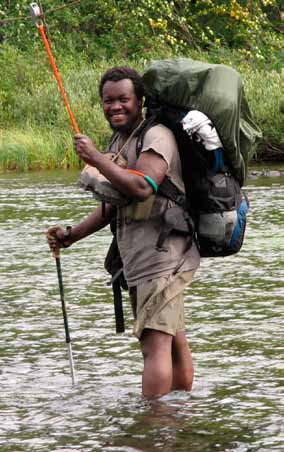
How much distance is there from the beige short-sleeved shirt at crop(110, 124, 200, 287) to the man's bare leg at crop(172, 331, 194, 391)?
0.45 m

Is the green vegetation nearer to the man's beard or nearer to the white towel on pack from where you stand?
the man's beard

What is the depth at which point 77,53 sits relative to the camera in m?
39.5

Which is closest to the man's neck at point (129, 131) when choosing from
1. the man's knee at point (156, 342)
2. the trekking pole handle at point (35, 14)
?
the trekking pole handle at point (35, 14)

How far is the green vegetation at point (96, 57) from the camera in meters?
28.6

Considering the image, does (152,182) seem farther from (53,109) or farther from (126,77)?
(53,109)

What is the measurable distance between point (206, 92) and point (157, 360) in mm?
1385

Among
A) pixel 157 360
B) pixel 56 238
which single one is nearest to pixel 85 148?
pixel 56 238

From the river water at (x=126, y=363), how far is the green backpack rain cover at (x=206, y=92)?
1358 millimetres

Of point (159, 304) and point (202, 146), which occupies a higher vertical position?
point (202, 146)

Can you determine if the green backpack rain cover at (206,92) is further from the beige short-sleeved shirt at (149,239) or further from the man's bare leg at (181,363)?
the man's bare leg at (181,363)

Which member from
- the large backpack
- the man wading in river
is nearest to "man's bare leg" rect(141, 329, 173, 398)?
the man wading in river

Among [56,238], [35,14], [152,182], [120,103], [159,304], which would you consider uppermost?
[35,14]

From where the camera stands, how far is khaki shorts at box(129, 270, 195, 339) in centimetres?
705

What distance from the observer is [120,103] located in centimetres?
703
